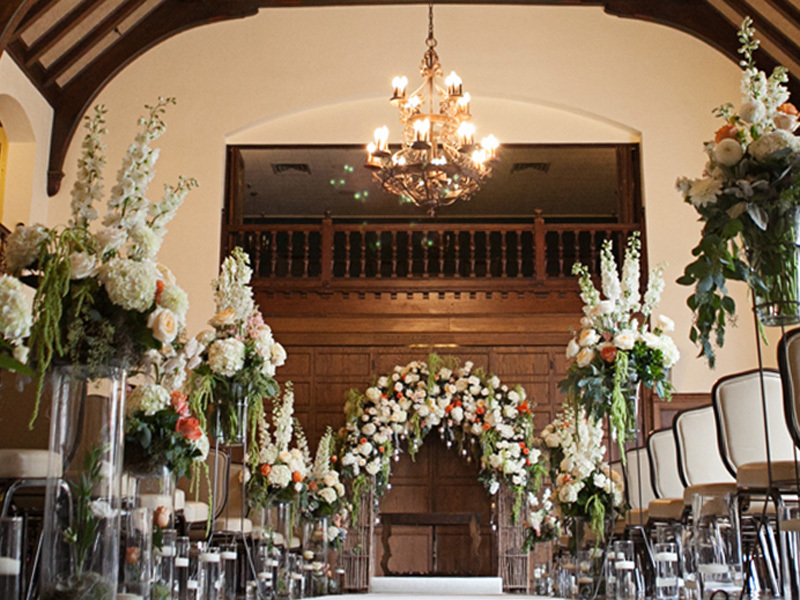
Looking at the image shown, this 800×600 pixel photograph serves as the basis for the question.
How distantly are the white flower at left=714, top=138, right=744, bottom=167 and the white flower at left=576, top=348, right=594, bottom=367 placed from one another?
2486 millimetres

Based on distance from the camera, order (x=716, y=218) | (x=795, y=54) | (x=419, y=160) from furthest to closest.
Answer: (x=795, y=54) < (x=419, y=160) < (x=716, y=218)

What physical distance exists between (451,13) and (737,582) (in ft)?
29.0

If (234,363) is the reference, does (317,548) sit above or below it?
below

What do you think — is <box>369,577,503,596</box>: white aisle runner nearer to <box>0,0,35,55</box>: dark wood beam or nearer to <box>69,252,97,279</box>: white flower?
<box>0,0,35,55</box>: dark wood beam

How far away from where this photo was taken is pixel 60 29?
9656 millimetres

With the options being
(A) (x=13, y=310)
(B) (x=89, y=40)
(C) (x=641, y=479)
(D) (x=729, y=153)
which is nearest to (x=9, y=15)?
(B) (x=89, y=40)

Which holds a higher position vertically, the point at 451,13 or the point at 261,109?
the point at 451,13

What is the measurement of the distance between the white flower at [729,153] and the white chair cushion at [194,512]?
3.27 meters

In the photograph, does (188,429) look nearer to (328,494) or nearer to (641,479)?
(641,479)

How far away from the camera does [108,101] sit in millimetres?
11070

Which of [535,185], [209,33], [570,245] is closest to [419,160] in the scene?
[209,33]

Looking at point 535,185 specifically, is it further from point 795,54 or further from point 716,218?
point 716,218

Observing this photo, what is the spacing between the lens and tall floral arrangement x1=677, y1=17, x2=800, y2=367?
9.57 feet

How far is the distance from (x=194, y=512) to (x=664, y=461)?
2730mm
